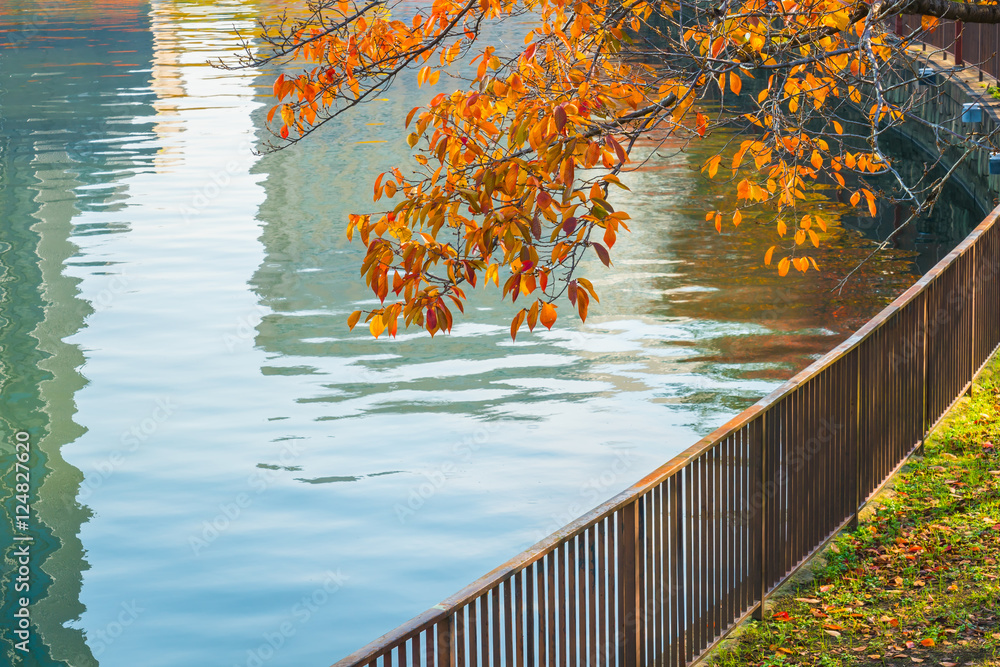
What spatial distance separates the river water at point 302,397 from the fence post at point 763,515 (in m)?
2.96

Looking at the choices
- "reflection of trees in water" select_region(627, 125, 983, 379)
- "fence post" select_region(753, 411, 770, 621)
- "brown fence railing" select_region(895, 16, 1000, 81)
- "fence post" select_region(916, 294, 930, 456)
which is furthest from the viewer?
"brown fence railing" select_region(895, 16, 1000, 81)

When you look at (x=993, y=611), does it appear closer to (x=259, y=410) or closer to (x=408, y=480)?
(x=408, y=480)

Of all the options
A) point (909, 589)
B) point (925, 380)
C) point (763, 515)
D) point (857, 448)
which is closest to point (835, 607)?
point (909, 589)

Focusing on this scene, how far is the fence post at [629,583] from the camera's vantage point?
561 cm

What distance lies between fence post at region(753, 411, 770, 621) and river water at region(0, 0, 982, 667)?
2.96m

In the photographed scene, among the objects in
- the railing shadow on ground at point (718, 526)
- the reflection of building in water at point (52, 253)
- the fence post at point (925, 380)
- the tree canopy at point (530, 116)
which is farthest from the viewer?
the reflection of building in water at point (52, 253)

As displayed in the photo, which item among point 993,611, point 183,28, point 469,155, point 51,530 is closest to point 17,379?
point 51,530

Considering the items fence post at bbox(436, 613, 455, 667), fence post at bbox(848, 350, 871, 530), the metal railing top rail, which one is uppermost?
the metal railing top rail

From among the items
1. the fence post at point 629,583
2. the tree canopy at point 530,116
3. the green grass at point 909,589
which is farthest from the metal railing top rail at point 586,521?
the green grass at point 909,589

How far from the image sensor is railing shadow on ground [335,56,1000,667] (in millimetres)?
4895

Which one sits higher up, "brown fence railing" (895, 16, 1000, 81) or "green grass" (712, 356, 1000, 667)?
"brown fence railing" (895, 16, 1000, 81)

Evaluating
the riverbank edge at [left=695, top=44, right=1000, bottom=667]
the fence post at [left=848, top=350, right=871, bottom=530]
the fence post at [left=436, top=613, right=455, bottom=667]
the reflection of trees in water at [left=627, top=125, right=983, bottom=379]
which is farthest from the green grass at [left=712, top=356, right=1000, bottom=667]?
the reflection of trees in water at [left=627, top=125, right=983, bottom=379]

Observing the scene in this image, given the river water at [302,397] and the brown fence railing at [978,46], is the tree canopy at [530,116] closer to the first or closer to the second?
the river water at [302,397]

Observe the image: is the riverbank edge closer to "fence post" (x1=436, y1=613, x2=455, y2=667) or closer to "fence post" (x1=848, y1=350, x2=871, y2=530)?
"fence post" (x1=848, y1=350, x2=871, y2=530)
